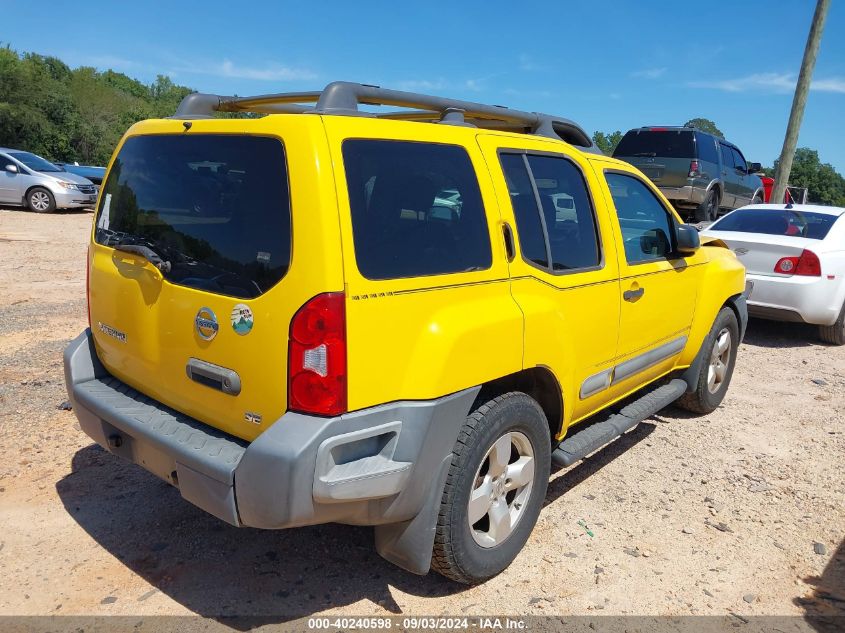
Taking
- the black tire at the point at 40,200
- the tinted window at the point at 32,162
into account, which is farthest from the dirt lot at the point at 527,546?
the tinted window at the point at 32,162

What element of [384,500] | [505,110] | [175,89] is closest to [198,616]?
[384,500]

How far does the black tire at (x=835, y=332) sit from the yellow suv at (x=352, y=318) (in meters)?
5.49

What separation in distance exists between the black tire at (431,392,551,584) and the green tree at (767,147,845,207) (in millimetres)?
92690

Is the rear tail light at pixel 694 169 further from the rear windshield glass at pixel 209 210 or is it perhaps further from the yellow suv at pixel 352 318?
the rear windshield glass at pixel 209 210

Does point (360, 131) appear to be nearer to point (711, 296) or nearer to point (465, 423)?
point (465, 423)

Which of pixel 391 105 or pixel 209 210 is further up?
pixel 391 105

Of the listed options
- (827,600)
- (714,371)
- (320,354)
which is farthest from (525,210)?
(714,371)

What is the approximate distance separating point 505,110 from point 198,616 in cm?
274

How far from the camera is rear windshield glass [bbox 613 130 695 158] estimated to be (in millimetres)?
13664

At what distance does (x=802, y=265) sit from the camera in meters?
7.33

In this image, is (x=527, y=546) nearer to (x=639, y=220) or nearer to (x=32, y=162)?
(x=639, y=220)

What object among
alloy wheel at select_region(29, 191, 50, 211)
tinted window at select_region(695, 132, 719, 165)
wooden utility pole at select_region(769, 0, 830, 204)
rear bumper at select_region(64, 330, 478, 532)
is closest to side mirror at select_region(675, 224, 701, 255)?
rear bumper at select_region(64, 330, 478, 532)

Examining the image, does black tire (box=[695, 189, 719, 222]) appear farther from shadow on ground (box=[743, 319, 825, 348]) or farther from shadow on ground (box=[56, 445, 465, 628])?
shadow on ground (box=[56, 445, 465, 628])

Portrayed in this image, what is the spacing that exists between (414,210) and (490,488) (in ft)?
4.20
